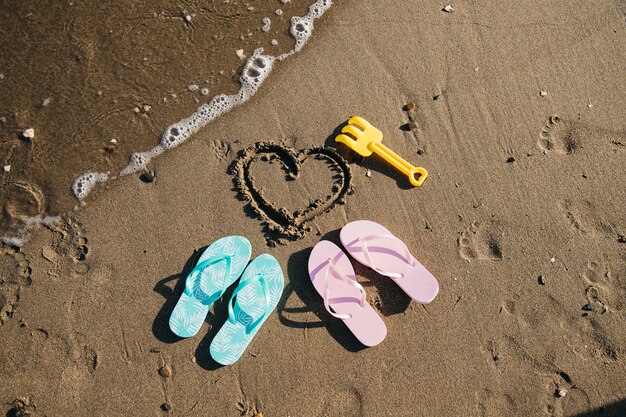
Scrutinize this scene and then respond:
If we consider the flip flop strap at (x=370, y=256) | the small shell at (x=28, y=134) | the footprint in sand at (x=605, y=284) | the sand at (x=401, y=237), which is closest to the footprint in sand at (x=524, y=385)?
the sand at (x=401, y=237)

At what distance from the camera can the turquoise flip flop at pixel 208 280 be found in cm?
350

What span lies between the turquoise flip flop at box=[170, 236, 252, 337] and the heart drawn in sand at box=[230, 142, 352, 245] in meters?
0.26

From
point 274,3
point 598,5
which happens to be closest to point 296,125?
point 274,3

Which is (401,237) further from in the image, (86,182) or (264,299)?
(86,182)

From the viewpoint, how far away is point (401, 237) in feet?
12.2

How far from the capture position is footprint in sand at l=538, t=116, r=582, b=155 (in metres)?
3.88

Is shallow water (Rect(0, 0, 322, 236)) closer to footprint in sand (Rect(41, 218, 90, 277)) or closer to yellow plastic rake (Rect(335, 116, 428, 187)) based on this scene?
footprint in sand (Rect(41, 218, 90, 277))

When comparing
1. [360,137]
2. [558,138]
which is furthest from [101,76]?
[558,138]

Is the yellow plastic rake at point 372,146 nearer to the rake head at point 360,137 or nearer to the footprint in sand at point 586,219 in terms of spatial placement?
the rake head at point 360,137

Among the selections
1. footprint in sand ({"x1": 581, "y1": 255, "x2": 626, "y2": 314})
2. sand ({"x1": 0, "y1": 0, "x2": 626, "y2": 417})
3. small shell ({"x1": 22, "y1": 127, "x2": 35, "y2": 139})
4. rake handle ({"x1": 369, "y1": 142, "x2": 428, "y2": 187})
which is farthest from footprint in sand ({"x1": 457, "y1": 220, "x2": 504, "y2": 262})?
small shell ({"x1": 22, "y1": 127, "x2": 35, "y2": 139})

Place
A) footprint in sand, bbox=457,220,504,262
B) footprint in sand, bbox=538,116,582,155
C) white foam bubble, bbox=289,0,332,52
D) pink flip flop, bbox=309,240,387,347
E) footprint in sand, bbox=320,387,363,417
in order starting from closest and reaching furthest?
footprint in sand, bbox=320,387,363,417 → pink flip flop, bbox=309,240,387,347 → footprint in sand, bbox=457,220,504,262 → footprint in sand, bbox=538,116,582,155 → white foam bubble, bbox=289,0,332,52

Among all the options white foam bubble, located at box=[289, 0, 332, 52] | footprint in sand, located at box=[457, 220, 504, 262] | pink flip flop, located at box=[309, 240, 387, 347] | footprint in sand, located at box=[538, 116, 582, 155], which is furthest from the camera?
white foam bubble, located at box=[289, 0, 332, 52]

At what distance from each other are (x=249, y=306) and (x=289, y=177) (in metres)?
1.02

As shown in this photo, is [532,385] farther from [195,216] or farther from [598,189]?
[195,216]
